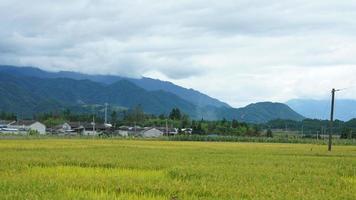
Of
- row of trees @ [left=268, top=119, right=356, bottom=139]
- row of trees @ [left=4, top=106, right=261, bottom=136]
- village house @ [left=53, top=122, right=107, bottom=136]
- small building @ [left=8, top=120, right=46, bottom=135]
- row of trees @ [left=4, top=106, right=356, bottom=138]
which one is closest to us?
row of trees @ [left=4, top=106, right=356, bottom=138]

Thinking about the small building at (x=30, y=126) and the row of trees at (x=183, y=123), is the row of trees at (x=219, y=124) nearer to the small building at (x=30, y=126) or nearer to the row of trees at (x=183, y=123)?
the row of trees at (x=183, y=123)

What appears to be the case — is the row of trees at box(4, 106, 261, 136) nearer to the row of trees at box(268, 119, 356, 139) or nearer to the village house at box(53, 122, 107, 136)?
the village house at box(53, 122, 107, 136)

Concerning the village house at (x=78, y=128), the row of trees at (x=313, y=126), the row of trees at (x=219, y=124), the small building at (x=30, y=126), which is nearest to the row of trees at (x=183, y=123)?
the row of trees at (x=219, y=124)

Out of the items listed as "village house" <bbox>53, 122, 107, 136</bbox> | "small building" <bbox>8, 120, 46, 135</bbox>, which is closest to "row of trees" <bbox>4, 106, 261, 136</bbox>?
"village house" <bbox>53, 122, 107, 136</bbox>

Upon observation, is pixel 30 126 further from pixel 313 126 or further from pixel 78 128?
pixel 313 126

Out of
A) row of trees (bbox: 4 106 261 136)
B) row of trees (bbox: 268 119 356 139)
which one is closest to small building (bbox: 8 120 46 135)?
row of trees (bbox: 4 106 261 136)

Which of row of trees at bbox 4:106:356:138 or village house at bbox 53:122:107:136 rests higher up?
row of trees at bbox 4:106:356:138

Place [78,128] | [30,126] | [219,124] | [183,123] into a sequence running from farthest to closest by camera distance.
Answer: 1. [183,123]
2. [78,128]
3. [219,124]
4. [30,126]

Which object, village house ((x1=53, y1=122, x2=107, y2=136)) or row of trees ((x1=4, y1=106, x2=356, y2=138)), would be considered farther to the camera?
village house ((x1=53, y1=122, x2=107, y2=136))

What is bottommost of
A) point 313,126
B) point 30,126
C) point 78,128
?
point 78,128

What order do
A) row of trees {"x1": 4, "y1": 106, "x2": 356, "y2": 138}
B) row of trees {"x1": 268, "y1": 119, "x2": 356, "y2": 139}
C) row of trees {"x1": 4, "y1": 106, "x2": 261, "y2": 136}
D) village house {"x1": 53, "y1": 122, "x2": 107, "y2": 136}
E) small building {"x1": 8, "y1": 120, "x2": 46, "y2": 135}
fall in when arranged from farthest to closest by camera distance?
village house {"x1": 53, "y1": 122, "x2": 107, "y2": 136}
row of trees {"x1": 268, "y1": 119, "x2": 356, "y2": 139}
small building {"x1": 8, "y1": 120, "x2": 46, "y2": 135}
row of trees {"x1": 4, "y1": 106, "x2": 261, "y2": 136}
row of trees {"x1": 4, "y1": 106, "x2": 356, "y2": 138}

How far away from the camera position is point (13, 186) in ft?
45.0

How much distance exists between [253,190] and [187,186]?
1.89m

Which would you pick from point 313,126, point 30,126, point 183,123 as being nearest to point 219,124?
point 183,123
